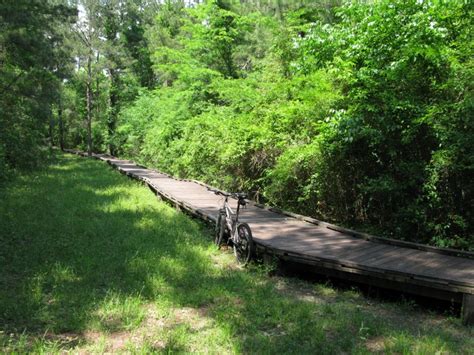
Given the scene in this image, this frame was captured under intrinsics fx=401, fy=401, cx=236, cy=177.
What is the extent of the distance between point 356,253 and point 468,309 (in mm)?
1820

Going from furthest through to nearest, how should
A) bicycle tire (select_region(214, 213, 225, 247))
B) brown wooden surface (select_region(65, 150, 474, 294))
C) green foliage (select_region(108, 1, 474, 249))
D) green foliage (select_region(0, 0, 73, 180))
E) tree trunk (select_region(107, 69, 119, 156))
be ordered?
tree trunk (select_region(107, 69, 119, 156)) < green foliage (select_region(0, 0, 73, 180)) < bicycle tire (select_region(214, 213, 225, 247)) < green foliage (select_region(108, 1, 474, 249)) < brown wooden surface (select_region(65, 150, 474, 294))

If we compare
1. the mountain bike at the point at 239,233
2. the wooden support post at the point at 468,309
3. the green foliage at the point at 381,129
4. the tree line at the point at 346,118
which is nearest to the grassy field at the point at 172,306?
the wooden support post at the point at 468,309

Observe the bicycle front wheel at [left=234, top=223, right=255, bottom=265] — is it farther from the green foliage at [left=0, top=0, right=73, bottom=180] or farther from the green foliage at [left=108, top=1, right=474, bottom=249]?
the green foliage at [left=0, top=0, right=73, bottom=180]

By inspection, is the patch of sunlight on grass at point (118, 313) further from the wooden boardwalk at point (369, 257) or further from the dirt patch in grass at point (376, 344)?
the dirt patch in grass at point (376, 344)

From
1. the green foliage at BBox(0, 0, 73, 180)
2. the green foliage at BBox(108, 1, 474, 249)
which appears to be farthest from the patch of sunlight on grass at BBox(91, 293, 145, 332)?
the green foliage at BBox(0, 0, 73, 180)

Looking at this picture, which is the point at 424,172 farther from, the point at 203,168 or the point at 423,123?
the point at 203,168

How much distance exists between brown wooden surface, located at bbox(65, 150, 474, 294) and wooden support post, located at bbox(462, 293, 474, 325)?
0.08 m

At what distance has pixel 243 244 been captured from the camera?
22.3ft

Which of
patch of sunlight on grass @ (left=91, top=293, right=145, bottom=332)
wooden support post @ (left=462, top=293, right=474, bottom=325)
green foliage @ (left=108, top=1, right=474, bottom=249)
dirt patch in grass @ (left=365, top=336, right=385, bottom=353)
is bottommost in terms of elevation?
patch of sunlight on grass @ (left=91, top=293, right=145, bottom=332)

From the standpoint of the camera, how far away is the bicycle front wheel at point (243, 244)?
6.57 meters

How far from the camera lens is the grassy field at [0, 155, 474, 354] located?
4070mm

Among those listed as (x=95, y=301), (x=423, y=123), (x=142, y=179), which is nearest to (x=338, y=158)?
(x=423, y=123)

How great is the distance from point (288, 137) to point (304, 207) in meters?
1.75

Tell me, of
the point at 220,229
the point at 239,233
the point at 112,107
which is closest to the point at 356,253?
the point at 239,233
